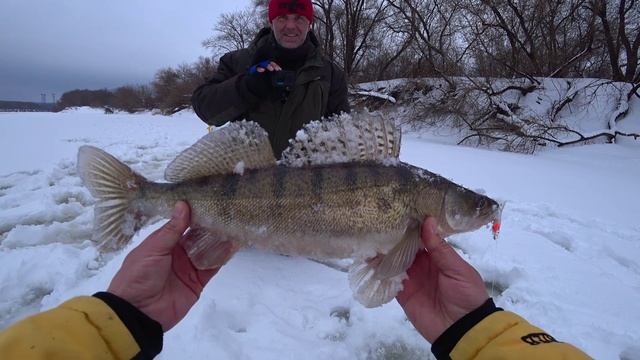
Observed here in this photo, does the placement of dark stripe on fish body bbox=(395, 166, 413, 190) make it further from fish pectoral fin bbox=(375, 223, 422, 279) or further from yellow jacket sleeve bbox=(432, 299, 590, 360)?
yellow jacket sleeve bbox=(432, 299, 590, 360)

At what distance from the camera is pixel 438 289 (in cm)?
184

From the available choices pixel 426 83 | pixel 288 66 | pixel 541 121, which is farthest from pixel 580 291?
pixel 426 83

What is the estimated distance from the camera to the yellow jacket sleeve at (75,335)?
1117 mm

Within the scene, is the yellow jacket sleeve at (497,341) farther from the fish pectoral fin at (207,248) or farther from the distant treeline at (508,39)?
the distant treeline at (508,39)

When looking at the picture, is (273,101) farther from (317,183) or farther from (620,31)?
(620,31)

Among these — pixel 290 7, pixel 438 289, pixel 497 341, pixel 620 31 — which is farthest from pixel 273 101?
pixel 620 31

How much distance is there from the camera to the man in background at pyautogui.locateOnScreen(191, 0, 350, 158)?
3.11 meters

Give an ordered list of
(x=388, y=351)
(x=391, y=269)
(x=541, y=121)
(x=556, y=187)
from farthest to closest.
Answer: (x=541, y=121) < (x=556, y=187) < (x=388, y=351) < (x=391, y=269)

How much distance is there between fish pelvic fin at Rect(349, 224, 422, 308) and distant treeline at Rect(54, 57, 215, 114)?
27880 mm

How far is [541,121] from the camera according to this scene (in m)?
10.5

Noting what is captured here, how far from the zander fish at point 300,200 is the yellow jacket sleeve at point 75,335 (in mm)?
556

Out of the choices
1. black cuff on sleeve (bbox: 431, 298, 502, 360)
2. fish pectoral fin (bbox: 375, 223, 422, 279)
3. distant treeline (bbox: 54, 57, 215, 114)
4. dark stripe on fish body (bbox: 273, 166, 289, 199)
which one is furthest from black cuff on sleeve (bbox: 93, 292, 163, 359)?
distant treeline (bbox: 54, 57, 215, 114)

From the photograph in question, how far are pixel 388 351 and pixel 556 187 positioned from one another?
4.72 meters

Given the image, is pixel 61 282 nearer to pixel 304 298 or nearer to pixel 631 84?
pixel 304 298
